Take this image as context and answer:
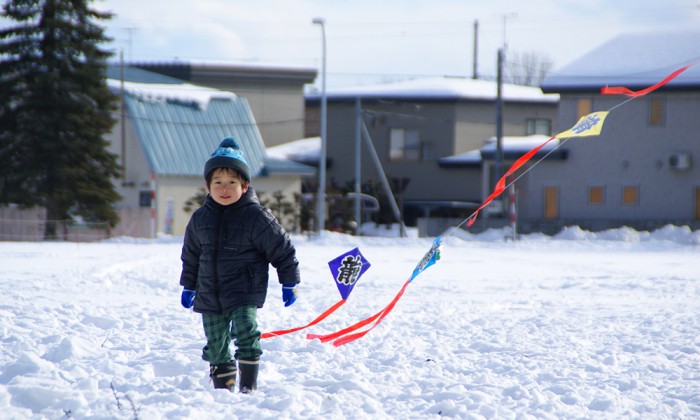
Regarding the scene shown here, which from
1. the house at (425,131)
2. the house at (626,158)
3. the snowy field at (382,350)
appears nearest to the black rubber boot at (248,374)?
the snowy field at (382,350)

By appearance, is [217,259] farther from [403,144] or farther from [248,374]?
[403,144]

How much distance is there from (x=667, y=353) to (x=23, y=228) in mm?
23943

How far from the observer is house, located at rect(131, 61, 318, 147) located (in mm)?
41312

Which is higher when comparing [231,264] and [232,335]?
[231,264]

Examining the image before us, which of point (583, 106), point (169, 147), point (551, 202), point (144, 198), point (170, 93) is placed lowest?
point (144, 198)

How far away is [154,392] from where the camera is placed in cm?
486

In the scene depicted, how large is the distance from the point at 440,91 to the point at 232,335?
3295cm

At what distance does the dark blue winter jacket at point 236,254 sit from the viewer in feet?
16.3

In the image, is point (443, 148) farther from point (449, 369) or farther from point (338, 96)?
point (449, 369)

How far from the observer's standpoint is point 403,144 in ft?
125

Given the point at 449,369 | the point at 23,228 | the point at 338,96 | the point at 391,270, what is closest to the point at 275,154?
the point at 338,96

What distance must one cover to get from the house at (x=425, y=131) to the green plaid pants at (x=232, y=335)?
101ft

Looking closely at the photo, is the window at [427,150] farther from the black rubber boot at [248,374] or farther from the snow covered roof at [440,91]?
the black rubber boot at [248,374]

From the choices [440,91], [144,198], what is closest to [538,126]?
[440,91]
